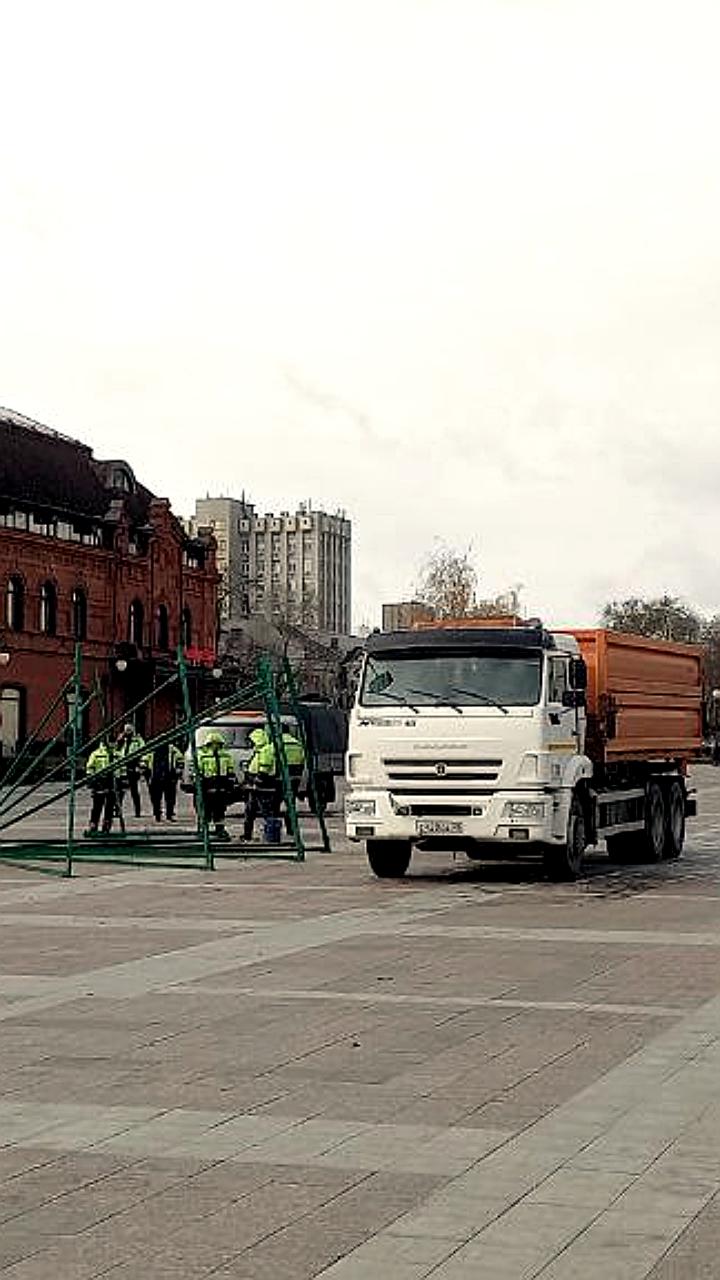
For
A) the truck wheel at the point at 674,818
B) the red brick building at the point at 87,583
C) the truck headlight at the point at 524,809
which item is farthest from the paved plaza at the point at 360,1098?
the red brick building at the point at 87,583

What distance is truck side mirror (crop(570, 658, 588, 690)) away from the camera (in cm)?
2181

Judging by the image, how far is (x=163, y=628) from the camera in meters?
76.2

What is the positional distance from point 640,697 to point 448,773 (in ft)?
15.9

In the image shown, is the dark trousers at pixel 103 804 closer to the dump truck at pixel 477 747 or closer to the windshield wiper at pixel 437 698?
the dump truck at pixel 477 747

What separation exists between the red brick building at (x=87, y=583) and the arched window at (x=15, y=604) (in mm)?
35

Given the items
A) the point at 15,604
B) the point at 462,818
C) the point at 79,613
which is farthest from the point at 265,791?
the point at 79,613

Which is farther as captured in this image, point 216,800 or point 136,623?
point 136,623

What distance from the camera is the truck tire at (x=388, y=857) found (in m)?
22.1

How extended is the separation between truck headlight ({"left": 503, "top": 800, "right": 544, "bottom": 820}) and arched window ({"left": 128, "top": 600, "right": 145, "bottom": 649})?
5397 centimetres

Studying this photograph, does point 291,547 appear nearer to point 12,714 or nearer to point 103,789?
point 12,714

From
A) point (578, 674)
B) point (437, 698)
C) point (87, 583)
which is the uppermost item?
point (87, 583)

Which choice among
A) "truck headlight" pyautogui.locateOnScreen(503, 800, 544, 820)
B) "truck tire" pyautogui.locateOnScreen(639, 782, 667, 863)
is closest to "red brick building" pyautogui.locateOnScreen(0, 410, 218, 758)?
"truck tire" pyautogui.locateOnScreen(639, 782, 667, 863)

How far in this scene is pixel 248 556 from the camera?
178 meters

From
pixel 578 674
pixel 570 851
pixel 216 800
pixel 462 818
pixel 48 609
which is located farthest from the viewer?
pixel 48 609
